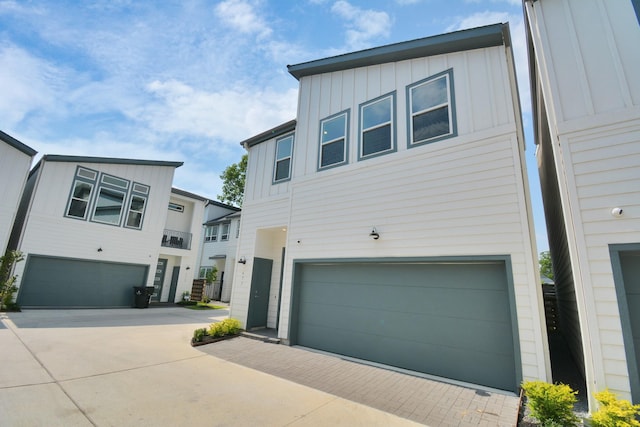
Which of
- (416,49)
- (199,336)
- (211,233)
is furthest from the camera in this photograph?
(211,233)

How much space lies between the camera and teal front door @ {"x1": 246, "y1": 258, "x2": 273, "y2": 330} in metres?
9.07

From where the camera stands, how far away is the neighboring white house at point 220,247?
20984mm

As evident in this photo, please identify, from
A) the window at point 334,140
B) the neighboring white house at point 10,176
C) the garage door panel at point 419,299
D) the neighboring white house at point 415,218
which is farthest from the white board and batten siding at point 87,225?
the garage door panel at point 419,299

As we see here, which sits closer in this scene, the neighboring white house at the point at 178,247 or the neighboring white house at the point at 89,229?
the neighboring white house at the point at 89,229

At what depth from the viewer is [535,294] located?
4.52m

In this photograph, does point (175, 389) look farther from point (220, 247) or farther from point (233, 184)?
point (233, 184)

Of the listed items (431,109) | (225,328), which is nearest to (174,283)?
(225,328)

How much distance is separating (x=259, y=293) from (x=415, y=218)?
5.82 meters

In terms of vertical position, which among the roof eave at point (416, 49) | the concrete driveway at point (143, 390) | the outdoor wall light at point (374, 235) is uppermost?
the roof eave at point (416, 49)

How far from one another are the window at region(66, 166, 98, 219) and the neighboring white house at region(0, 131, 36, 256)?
1663 millimetres

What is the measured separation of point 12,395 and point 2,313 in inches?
389

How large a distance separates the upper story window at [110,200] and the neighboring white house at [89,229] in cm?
4

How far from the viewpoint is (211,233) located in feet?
78.2

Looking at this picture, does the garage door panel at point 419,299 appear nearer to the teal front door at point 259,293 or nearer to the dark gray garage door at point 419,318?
the dark gray garage door at point 419,318
